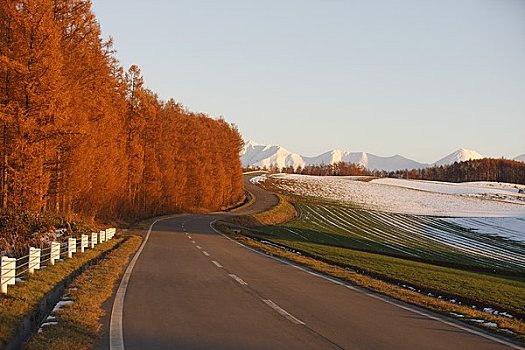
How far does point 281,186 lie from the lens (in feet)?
368

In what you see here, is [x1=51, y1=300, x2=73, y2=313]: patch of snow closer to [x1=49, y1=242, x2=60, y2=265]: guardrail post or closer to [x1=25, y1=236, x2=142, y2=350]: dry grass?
[x1=25, y1=236, x2=142, y2=350]: dry grass

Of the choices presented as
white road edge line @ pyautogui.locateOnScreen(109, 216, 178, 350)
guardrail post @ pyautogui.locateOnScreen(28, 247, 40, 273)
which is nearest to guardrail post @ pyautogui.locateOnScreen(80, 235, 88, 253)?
white road edge line @ pyautogui.locateOnScreen(109, 216, 178, 350)

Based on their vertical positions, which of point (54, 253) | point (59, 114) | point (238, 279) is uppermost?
point (59, 114)

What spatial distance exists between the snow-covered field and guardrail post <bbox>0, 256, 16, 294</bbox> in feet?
210

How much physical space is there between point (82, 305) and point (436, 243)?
52.0m

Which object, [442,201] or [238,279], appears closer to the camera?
[238,279]

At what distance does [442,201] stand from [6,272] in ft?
333

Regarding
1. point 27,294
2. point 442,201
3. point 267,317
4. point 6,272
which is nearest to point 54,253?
point 6,272

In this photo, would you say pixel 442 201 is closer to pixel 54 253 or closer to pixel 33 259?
pixel 54 253

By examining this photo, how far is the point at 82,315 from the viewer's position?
908 cm

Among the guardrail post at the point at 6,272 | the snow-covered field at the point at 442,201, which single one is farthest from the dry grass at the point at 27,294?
the snow-covered field at the point at 442,201

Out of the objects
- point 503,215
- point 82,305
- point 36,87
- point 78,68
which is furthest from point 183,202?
point 82,305

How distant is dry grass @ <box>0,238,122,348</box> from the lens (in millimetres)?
8288

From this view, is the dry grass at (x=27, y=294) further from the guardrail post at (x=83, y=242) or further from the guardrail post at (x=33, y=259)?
the guardrail post at (x=83, y=242)
